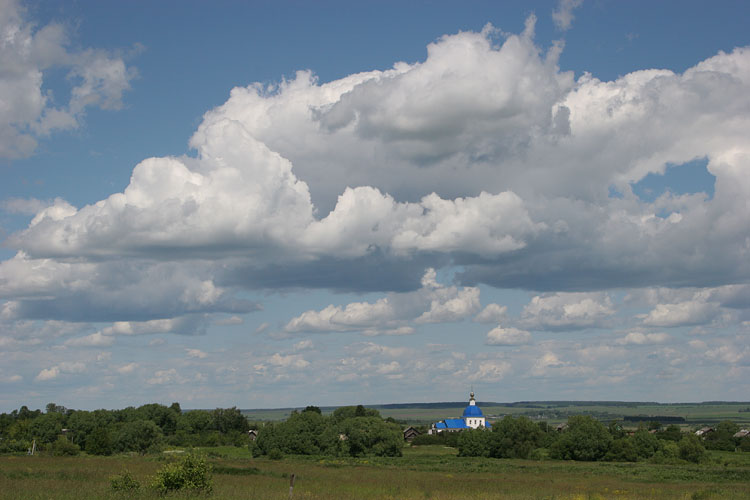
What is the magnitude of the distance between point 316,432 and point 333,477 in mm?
60719

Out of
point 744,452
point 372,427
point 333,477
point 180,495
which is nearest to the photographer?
point 180,495

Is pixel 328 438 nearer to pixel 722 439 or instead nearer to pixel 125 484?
pixel 125 484

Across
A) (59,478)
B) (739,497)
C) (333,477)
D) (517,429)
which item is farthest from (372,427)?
(739,497)

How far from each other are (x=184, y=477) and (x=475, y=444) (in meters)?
94.5

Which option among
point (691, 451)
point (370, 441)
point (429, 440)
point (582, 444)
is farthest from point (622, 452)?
point (429, 440)

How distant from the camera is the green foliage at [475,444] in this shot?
125125mm

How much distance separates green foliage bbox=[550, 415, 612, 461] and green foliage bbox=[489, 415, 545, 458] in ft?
13.8

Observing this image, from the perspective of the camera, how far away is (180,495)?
121 ft

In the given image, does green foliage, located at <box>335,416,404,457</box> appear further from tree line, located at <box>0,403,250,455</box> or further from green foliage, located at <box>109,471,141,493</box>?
green foliage, located at <box>109,471,141,493</box>

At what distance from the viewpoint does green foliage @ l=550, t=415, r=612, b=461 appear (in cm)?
11800

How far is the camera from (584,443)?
118812 millimetres

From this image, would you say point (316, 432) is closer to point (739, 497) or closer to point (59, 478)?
point (59, 478)

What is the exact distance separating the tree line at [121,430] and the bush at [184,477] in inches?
2682

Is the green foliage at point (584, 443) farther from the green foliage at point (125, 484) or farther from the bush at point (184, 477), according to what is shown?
the green foliage at point (125, 484)
